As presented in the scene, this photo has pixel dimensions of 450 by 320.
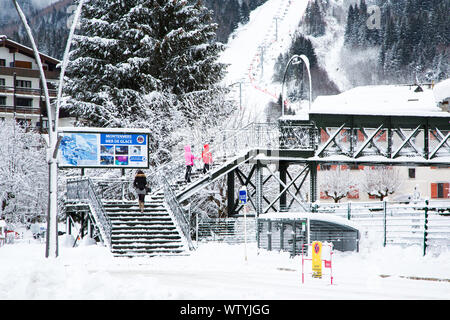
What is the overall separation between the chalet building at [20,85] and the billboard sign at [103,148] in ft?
187

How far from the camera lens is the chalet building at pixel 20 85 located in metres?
88.1

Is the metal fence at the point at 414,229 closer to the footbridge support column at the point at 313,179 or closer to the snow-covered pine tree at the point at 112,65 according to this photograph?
the footbridge support column at the point at 313,179

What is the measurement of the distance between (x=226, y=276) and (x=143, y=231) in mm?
9054

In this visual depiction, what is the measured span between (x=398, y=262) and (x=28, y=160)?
52.6 metres

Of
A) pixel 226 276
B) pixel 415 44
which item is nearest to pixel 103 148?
pixel 226 276

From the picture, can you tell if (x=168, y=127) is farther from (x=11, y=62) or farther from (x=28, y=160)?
(x=11, y=62)

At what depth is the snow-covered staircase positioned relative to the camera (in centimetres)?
2544

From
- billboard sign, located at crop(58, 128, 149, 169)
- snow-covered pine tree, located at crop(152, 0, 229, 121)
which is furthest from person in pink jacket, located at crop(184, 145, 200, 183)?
snow-covered pine tree, located at crop(152, 0, 229, 121)

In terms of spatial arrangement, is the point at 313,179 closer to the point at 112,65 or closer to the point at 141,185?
the point at 141,185

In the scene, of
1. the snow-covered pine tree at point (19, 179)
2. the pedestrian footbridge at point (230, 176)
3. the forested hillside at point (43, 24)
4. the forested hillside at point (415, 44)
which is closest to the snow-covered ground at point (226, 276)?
the pedestrian footbridge at point (230, 176)

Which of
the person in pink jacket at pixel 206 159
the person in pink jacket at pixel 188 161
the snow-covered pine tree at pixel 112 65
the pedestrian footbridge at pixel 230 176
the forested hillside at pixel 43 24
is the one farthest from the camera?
the forested hillside at pixel 43 24

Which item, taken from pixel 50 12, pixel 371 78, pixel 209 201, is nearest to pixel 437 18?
pixel 371 78

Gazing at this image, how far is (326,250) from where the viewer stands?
58.0 feet

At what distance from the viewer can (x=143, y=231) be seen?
26.8 meters
